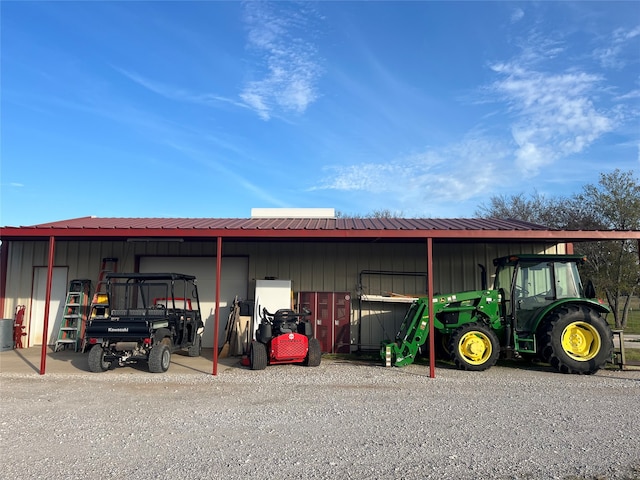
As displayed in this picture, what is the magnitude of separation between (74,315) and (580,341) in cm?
1125

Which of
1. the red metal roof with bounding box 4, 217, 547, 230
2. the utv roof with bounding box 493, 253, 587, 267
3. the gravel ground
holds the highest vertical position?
the red metal roof with bounding box 4, 217, 547, 230

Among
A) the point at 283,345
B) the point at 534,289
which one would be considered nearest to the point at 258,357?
the point at 283,345

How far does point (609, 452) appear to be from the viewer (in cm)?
423

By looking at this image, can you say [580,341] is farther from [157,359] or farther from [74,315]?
[74,315]

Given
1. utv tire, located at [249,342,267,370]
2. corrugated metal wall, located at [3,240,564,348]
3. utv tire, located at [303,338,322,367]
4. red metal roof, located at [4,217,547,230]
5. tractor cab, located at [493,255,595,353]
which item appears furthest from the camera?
corrugated metal wall, located at [3,240,564,348]

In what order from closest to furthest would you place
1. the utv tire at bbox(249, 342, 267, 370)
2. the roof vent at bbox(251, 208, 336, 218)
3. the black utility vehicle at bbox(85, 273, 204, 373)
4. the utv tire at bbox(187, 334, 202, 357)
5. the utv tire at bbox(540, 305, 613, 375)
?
the utv tire at bbox(540, 305, 613, 375) → the black utility vehicle at bbox(85, 273, 204, 373) → the utv tire at bbox(249, 342, 267, 370) → the utv tire at bbox(187, 334, 202, 357) → the roof vent at bbox(251, 208, 336, 218)

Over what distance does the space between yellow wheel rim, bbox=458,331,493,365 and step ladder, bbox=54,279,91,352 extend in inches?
358

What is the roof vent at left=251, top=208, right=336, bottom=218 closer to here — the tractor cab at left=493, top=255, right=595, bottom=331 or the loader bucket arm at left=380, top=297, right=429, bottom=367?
the loader bucket arm at left=380, top=297, right=429, bottom=367

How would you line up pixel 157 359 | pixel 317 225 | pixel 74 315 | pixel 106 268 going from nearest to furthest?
1. pixel 157 359
2. pixel 317 225
3. pixel 74 315
4. pixel 106 268

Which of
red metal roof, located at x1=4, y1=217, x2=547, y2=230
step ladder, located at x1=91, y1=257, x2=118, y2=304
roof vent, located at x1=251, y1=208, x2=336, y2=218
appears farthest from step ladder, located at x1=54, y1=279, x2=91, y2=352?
roof vent, located at x1=251, y1=208, x2=336, y2=218

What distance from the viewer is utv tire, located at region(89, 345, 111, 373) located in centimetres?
820

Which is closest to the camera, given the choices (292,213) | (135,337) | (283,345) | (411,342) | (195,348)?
(135,337)

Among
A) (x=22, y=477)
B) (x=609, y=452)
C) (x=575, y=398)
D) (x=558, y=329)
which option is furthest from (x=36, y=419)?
(x=558, y=329)

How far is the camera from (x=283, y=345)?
861 centimetres
